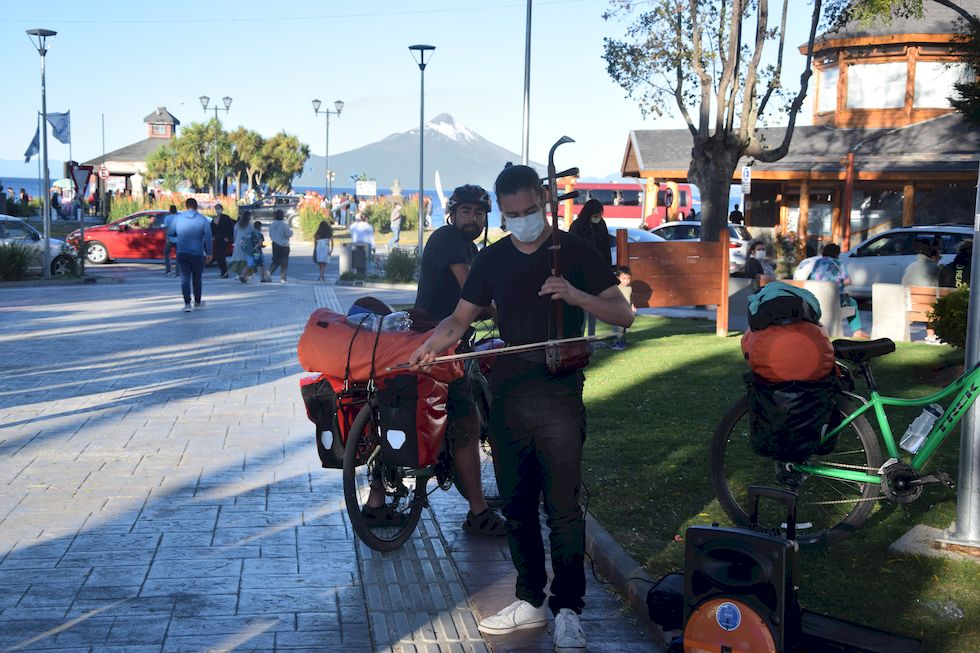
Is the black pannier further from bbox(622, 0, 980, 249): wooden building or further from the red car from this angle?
the red car

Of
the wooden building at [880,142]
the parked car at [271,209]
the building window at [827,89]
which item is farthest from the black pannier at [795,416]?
the parked car at [271,209]

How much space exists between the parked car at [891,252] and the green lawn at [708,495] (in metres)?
9.13

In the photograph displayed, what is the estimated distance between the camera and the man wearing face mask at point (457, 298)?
19.2 feet

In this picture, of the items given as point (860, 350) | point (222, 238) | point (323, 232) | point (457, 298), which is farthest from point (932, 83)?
point (457, 298)

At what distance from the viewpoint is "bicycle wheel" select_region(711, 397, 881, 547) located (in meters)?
5.48

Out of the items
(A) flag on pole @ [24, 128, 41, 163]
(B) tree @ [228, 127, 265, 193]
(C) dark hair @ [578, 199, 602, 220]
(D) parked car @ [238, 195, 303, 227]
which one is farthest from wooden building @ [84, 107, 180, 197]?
(C) dark hair @ [578, 199, 602, 220]

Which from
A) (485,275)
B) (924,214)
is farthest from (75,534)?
(924,214)

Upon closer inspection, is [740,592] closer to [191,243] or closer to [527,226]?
[527,226]

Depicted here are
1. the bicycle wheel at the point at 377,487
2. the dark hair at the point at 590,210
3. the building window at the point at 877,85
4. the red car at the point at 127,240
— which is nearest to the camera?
the bicycle wheel at the point at 377,487

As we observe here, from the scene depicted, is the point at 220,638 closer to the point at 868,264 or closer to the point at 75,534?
the point at 75,534

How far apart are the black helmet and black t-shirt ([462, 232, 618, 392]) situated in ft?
5.36

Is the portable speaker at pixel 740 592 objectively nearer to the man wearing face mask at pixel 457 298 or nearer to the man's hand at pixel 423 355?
the man's hand at pixel 423 355

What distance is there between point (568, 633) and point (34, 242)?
83.3ft

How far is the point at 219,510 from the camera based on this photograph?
21.4 feet
